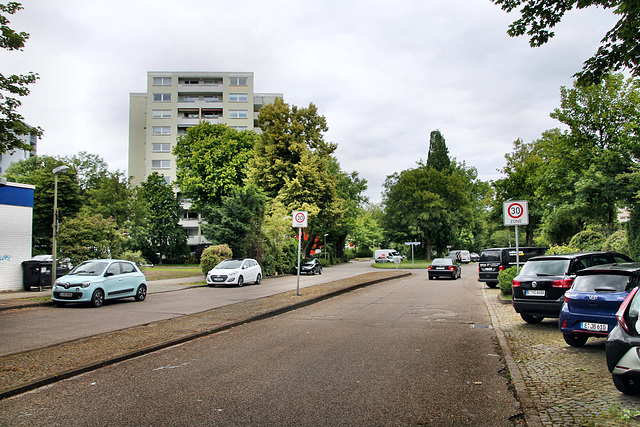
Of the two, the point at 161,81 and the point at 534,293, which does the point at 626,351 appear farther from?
the point at 161,81

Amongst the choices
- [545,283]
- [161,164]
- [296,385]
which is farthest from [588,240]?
[161,164]

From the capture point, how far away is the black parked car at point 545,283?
1021 cm

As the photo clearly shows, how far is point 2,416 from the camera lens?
486 cm

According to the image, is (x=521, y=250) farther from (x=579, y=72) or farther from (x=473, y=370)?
(x=473, y=370)

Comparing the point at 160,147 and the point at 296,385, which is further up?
the point at 160,147

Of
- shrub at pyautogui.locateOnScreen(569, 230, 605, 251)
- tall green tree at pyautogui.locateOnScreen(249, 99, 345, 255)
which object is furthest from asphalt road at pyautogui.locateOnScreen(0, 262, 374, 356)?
tall green tree at pyautogui.locateOnScreen(249, 99, 345, 255)

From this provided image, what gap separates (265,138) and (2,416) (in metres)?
41.9

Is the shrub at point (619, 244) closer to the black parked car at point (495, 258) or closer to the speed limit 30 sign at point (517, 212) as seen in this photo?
the black parked car at point (495, 258)

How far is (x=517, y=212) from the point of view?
14695 millimetres

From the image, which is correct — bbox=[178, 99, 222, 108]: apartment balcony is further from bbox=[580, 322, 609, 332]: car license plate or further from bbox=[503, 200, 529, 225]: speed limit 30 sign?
bbox=[580, 322, 609, 332]: car license plate

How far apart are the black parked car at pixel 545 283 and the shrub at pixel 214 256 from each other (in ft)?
66.9

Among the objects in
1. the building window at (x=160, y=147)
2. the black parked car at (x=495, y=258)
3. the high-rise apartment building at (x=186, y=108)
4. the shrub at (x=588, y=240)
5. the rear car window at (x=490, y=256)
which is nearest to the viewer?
the black parked car at (x=495, y=258)

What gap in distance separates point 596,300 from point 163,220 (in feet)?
193

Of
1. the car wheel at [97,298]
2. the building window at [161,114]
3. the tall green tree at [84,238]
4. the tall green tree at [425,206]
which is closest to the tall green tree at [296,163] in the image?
the tall green tree at [425,206]
